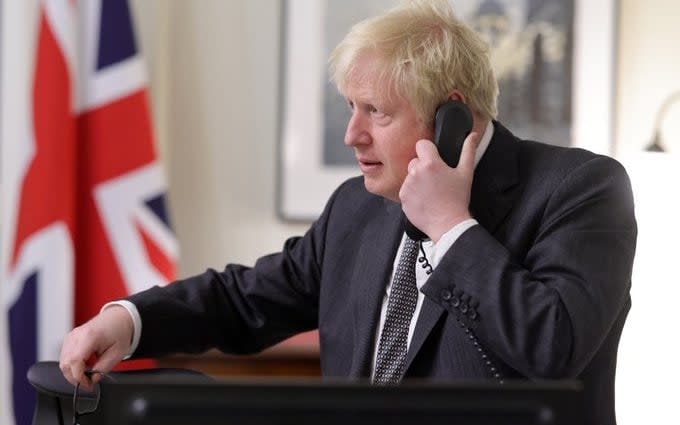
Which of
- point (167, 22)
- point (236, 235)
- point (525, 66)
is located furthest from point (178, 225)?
point (525, 66)

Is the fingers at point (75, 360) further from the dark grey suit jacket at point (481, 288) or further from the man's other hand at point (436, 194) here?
the man's other hand at point (436, 194)

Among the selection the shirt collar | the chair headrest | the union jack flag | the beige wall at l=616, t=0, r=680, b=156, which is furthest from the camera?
the beige wall at l=616, t=0, r=680, b=156

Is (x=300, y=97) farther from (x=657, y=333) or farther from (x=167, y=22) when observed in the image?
(x=657, y=333)

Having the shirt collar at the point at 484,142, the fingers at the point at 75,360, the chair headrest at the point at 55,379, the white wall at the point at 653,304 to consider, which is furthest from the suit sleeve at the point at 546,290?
the white wall at the point at 653,304

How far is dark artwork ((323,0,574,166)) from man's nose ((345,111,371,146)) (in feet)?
5.80

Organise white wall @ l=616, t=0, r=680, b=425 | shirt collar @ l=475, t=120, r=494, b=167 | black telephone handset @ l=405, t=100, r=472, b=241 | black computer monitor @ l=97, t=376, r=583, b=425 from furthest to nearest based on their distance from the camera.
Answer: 1. white wall @ l=616, t=0, r=680, b=425
2. shirt collar @ l=475, t=120, r=494, b=167
3. black telephone handset @ l=405, t=100, r=472, b=241
4. black computer monitor @ l=97, t=376, r=583, b=425

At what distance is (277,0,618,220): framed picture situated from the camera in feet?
11.6

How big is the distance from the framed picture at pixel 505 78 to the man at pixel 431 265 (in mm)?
1469

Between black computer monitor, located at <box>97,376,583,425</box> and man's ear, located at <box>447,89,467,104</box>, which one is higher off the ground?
man's ear, located at <box>447,89,467,104</box>

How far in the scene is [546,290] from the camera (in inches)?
60.4

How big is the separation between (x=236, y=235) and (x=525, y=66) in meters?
1.07

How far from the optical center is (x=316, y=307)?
212 centimetres

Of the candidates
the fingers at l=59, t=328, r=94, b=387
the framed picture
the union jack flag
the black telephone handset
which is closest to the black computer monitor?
the fingers at l=59, t=328, r=94, b=387

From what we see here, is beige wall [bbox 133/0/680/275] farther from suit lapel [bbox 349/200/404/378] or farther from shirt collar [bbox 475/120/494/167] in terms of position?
shirt collar [bbox 475/120/494/167]
